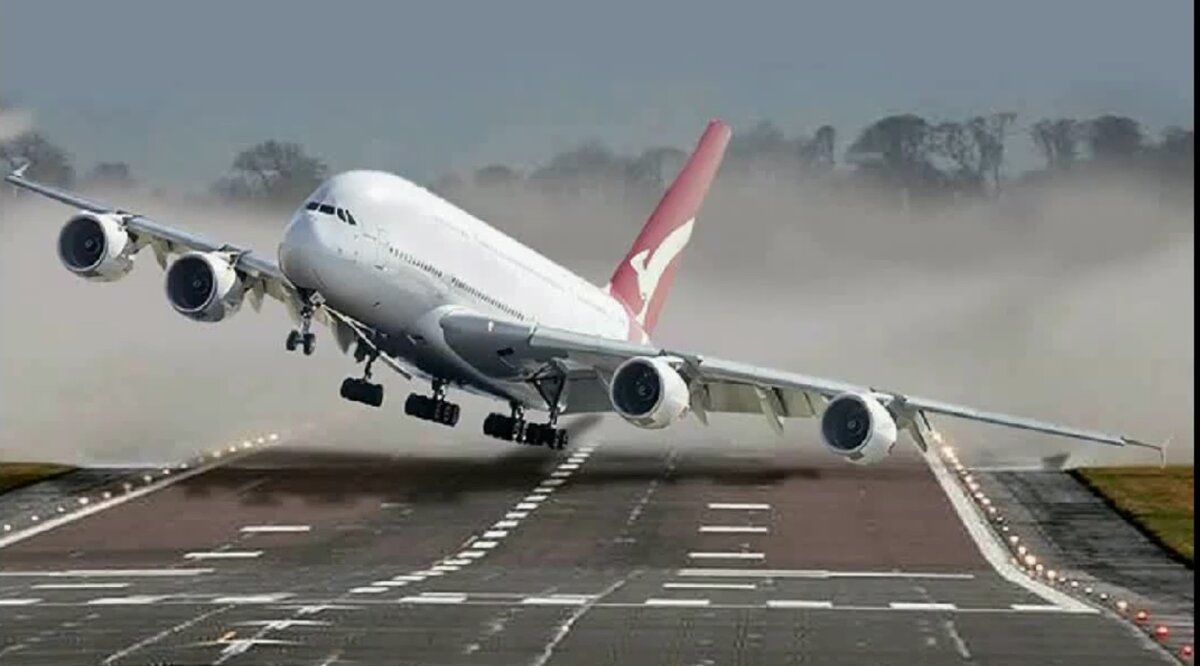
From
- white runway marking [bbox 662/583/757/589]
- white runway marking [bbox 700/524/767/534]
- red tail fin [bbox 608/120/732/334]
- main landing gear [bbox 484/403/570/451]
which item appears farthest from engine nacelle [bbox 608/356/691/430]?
white runway marking [bbox 662/583/757/589]

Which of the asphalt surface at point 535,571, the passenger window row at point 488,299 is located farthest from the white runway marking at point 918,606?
the passenger window row at point 488,299

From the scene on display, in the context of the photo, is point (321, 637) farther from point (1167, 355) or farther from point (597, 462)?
point (1167, 355)

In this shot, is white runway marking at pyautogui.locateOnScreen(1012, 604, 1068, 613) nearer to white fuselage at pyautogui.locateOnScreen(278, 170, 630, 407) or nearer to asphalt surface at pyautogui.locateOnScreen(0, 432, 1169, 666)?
asphalt surface at pyautogui.locateOnScreen(0, 432, 1169, 666)

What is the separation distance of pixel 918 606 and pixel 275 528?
2383 cm

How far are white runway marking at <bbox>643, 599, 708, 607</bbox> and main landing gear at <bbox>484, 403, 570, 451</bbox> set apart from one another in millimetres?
31040

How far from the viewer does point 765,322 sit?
113 meters

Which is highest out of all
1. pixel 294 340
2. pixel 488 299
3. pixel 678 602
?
pixel 488 299

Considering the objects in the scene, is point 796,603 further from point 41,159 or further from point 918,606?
point 41,159

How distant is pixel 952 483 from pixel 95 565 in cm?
3082

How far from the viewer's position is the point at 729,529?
243 ft

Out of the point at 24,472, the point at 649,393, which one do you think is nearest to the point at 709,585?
the point at 649,393

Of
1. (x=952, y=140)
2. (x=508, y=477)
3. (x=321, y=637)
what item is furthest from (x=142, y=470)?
(x=321, y=637)

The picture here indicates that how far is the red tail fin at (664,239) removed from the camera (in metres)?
102

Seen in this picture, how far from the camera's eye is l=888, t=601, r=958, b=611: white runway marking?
2077 inches
